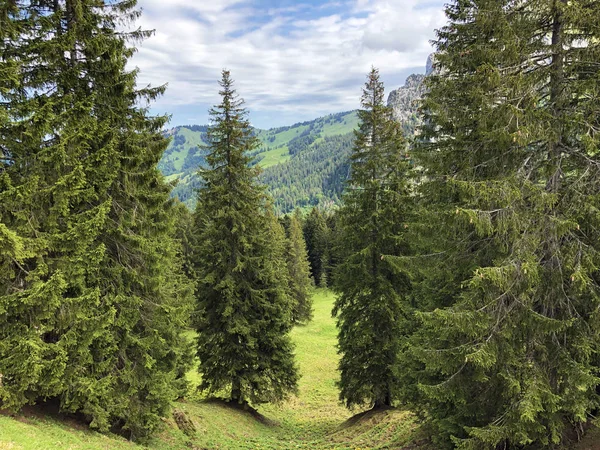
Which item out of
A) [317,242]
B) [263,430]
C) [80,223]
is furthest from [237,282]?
[317,242]

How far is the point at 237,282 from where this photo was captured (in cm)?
1759

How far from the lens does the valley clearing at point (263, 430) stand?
321 inches

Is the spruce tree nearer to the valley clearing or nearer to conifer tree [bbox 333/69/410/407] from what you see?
the valley clearing

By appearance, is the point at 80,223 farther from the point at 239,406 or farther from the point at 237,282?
the point at 239,406

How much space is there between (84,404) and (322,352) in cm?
2948

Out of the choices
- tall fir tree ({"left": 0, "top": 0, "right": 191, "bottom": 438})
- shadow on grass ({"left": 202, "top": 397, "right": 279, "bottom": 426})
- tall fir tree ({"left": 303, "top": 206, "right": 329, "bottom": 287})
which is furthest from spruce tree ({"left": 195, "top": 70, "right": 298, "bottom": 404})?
tall fir tree ({"left": 303, "top": 206, "right": 329, "bottom": 287})

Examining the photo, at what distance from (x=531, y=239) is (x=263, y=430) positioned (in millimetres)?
15676

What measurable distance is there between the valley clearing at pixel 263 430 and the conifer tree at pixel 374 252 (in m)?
2.03

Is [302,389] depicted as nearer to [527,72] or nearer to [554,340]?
[554,340]

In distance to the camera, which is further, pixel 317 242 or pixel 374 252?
pixel 317 242

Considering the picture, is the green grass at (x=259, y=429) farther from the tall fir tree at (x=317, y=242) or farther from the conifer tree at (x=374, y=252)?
the tall fir tree at (x=317, y=242)

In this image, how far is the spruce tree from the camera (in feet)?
56.4

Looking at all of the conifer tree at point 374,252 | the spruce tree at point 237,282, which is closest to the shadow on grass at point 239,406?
the spruce tree at point 237,282

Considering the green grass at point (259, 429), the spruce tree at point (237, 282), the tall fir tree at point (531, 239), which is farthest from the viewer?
the spruce tree at point (237, 282)
